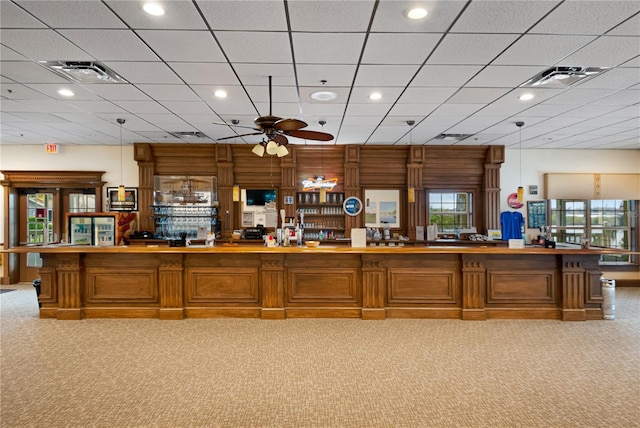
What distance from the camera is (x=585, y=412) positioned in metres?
2.87

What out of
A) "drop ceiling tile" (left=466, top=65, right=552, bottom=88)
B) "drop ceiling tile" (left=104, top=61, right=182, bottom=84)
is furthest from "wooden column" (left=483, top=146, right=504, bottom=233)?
"drop ceiling tile" (left=104, top=61, right=182, bottom=84)

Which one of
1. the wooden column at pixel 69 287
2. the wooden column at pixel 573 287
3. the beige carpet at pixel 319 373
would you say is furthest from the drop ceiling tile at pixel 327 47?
the wooden column at pixel 69 287

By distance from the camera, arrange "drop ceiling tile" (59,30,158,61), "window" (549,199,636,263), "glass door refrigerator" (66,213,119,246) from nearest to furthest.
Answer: "drop ceiling tile" (59,30,158,61)
"glass door refrigerator" (66,213,119,246)
"window" (549,199,636,263)

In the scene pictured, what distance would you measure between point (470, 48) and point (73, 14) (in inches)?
141

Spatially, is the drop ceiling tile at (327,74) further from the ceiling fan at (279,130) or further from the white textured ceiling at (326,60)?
the ceiling fan at (279,130)

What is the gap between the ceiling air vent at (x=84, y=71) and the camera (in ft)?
12.5

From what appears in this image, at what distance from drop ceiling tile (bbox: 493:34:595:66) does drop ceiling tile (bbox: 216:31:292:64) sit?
7.42 feet

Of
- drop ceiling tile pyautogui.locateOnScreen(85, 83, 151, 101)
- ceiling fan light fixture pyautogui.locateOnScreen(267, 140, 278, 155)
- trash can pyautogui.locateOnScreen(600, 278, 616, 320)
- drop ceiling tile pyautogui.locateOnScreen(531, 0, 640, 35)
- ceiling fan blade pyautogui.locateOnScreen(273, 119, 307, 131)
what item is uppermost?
drop ceiling tile pyautogui.locateOnScreen(85, 83, 151, 101)

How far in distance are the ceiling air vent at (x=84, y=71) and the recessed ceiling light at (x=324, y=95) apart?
242cm

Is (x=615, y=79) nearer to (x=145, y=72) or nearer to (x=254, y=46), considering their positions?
(x=254, y=46)

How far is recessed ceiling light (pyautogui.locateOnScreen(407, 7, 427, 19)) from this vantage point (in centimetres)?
278

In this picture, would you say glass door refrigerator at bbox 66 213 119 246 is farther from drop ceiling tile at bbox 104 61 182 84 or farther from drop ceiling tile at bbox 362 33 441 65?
drop ceiling tile at bbox 362 33 441 65

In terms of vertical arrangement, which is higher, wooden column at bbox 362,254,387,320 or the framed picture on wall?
the framed picture on wall

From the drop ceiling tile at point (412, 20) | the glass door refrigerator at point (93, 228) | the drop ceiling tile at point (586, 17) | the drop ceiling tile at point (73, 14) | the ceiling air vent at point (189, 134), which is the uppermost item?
the ceiling air vent at point (189, 134)
